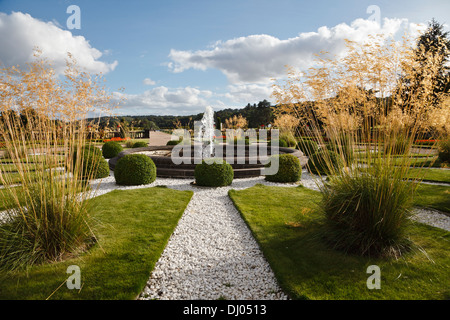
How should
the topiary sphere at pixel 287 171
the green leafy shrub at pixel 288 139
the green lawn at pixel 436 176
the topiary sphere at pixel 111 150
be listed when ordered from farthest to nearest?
the green leafy shrub at pixel 288 139 → the topiary sphere at pixel 111 150 → the topiary sphere at pixel 287 171 → the green lawn at pixel 436 176

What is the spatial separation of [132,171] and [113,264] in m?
4.71

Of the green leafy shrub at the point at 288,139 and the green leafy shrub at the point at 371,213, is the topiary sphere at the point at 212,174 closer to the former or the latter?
the green leafy shrub at the point at 371,213

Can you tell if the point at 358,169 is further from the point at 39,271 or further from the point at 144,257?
the point at 39,271

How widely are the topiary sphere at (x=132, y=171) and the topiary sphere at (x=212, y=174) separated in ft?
5.09

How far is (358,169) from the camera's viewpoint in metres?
3.63

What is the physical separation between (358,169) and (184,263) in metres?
2.60

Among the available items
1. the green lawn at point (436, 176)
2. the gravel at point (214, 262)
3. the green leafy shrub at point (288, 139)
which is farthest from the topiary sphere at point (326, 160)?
the green leafy shrub at point (288, 139)

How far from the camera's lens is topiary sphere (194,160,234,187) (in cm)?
750

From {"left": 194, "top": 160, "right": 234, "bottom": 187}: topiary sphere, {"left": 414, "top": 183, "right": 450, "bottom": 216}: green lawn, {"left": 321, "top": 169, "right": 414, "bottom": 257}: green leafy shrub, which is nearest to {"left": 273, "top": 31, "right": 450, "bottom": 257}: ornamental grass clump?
{"left": 321, "top": 169, "right": 414, "bottom": 257}: green leafy shrub

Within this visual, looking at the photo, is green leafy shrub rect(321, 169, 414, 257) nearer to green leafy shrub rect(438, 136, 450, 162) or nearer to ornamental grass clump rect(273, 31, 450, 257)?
ornamental grass clump rect(273, 31, 450, 257)

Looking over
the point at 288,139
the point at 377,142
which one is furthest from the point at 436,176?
the point at 288,139

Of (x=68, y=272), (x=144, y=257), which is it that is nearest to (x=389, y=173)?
(x=144, y=257)

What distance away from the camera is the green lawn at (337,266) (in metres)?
2.75

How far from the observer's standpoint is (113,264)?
3258 mm
